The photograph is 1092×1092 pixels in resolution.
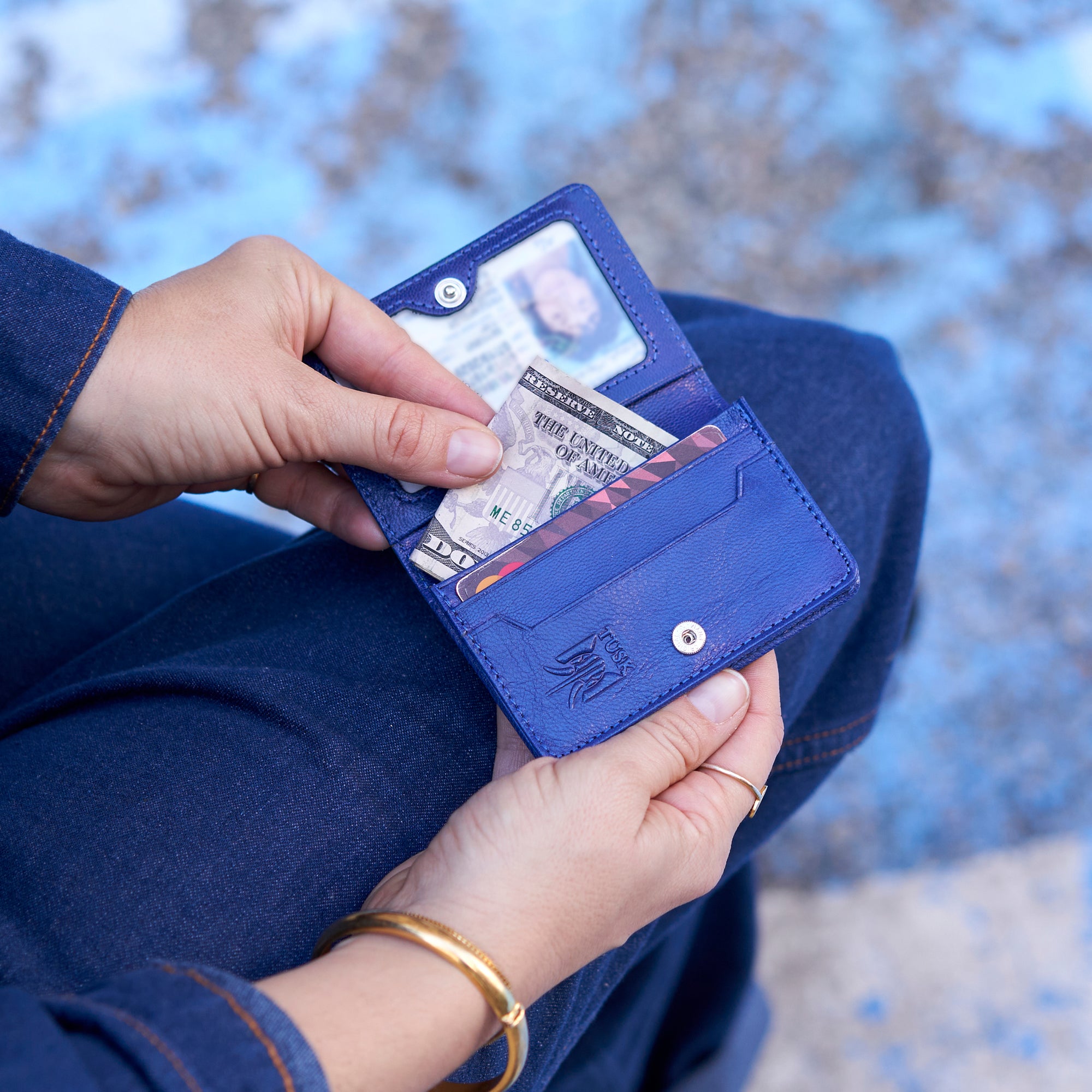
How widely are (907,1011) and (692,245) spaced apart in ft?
5.12

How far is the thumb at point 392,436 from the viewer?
96 centimetres

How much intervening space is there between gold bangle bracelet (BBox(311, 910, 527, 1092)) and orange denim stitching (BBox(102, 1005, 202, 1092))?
167mm

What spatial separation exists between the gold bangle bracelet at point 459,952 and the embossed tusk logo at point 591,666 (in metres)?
0.26

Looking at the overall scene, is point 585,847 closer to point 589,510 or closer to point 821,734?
point 589,510

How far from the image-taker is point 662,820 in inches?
31.1

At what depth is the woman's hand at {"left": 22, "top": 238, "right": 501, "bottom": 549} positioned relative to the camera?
0.95 meters

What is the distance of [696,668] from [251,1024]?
493mm

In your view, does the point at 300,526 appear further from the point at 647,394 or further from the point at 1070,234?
the point at 1070,234

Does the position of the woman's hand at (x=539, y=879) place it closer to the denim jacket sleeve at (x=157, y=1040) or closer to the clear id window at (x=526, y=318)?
the denim jacket sleeve at (x=157, y=1040)

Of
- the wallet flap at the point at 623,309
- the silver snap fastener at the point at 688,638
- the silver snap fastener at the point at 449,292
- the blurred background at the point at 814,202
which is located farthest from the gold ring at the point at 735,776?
the blurred background at the point at 814,202

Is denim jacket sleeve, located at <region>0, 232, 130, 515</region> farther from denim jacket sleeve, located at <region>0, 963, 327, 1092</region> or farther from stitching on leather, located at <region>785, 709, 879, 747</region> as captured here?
stitching on leather, located at <region>785, 709, 879, 747</region>

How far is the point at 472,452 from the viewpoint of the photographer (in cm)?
98

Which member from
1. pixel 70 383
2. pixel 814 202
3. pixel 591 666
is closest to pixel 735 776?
pixel 591 666

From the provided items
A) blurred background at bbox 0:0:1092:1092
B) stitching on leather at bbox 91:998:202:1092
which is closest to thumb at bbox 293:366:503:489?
stitching on leather at bbox 91:998:202:1092
